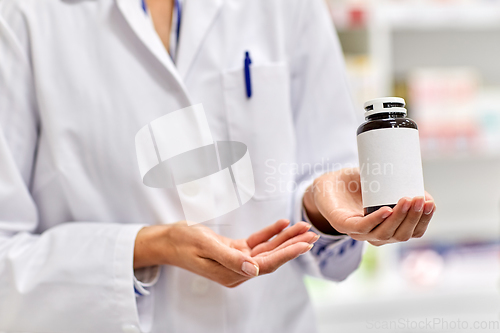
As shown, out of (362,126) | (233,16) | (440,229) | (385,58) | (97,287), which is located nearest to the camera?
(362,126)

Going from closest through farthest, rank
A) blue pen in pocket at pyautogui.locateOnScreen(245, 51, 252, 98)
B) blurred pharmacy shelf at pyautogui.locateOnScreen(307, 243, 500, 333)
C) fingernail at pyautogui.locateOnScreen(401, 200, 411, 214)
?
1. fingernail at pyautogui.locateOnScreen(401, 200, 411, 214)
2. blue pen in pocket at pyautogui.locateOnScreen(245, 51, 252, 98)
3. blurred pharmacy shelf at pyautogui.locateOnScreen(307, 243, 500, 333)

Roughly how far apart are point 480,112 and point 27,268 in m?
1.45

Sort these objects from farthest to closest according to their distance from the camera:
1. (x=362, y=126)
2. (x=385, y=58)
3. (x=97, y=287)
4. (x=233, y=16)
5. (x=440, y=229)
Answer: (x=440, y=229), (x=385, y=58), (x=233, y=16), (x=97, y=287), (x=362, y=126)

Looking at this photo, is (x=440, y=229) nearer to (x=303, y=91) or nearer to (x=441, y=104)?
(x=441, y=104)

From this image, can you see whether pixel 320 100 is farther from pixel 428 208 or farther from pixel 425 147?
pixel 425 147

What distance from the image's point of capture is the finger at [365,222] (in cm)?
37

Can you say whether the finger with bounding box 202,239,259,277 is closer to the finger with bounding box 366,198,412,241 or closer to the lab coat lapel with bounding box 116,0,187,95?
the finger with bounding box 366,198,412,241

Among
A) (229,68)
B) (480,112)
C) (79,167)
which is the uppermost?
(229,68)

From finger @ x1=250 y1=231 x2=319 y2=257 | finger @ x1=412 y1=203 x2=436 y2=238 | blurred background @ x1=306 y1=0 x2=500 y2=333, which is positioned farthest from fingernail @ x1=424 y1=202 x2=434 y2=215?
blurred background @ x1=306 y1=0 x2=500 y2=333

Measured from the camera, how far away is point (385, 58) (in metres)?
1.40

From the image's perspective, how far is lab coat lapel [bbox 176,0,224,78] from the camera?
58 centimetres

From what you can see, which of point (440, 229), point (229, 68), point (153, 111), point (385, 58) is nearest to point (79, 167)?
point (153, 111)

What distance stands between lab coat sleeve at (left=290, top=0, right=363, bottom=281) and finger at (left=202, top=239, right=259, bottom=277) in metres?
0.22

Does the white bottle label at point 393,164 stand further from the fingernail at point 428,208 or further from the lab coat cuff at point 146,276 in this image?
the lab coat cuff at point 146,276
